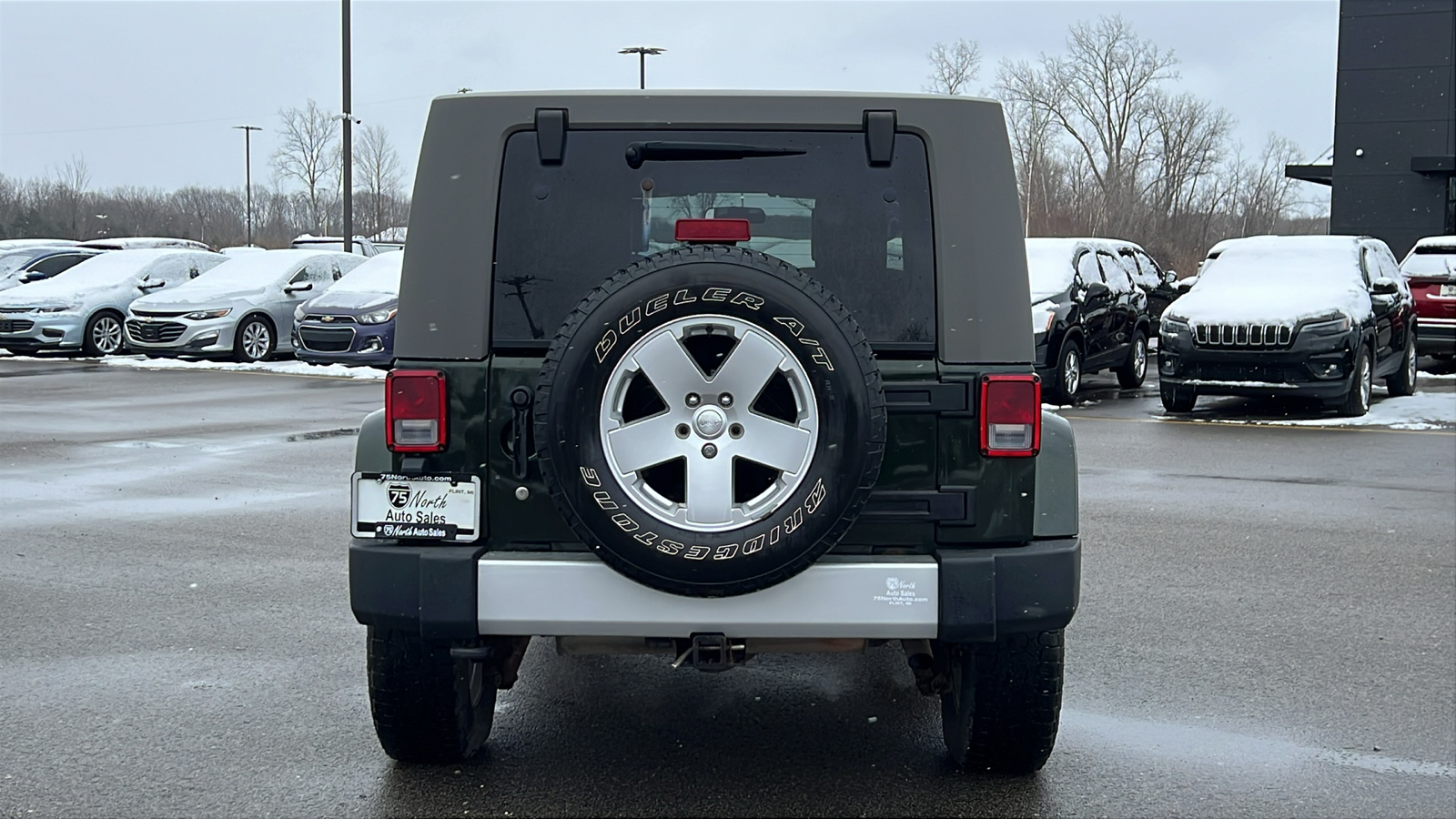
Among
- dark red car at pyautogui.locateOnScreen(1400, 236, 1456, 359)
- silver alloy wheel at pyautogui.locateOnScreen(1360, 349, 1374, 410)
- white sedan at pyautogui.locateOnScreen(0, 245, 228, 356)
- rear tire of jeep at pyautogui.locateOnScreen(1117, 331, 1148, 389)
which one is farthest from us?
white sedan at pyautogui.locateOnScreen(0, 245, 228, 356)

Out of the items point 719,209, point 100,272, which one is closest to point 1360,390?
point 719,209

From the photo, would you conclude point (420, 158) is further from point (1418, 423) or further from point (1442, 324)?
point (1442, 324)

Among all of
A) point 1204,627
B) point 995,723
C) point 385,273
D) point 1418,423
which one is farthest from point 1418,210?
point 995,723

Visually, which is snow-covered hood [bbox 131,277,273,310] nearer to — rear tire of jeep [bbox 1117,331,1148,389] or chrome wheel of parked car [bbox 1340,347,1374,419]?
rear tire of jeep [bbox 1117,331,1148,389]

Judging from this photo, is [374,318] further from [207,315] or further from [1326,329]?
[1326,329]

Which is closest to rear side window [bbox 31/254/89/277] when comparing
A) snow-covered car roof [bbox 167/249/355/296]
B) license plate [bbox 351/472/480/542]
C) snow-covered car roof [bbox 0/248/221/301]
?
snow-covered car roof [bbox 0/248/221/301]

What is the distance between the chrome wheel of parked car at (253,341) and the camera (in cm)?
2114

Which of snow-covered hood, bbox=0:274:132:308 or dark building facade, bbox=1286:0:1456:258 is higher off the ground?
dark building facade, bbox=1286:0:1456:258

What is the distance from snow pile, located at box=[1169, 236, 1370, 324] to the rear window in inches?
416

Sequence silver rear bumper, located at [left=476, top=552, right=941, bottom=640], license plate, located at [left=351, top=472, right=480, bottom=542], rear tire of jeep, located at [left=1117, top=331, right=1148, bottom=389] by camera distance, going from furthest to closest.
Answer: rear tire of jeep, located at [left=1117, top=331, right=1148, bottom=389] < license plate, located at [left=351, top=472, right=480, bottom=542] < silver rear bumper, located at [left=476, top=552, right=941, bottom=640]

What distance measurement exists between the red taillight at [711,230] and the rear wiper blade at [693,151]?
215mm

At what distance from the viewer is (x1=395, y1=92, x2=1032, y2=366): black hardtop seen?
12.2 feet

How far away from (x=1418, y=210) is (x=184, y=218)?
66.4 meters

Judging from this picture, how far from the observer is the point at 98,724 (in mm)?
4602
